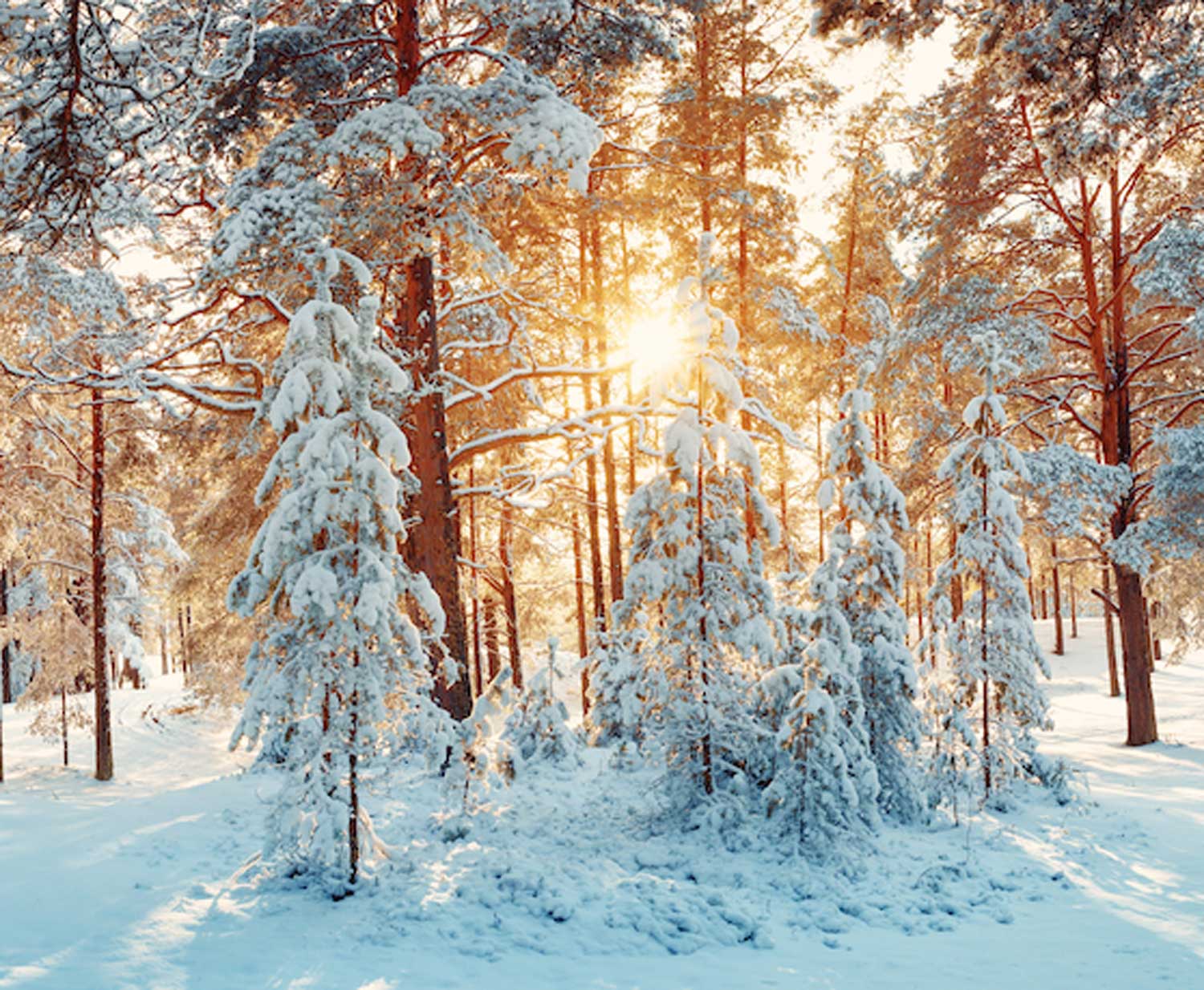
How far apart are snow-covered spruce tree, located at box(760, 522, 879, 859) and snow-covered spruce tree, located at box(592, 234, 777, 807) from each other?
0.36 metres

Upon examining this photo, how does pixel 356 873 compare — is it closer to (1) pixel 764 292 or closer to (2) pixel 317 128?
(2) pixel 317 128

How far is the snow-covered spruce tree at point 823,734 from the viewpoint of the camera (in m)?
7.25

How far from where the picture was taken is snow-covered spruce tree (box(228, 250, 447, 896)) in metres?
5.77

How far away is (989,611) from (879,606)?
1613mm

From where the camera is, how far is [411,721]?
20.2ft

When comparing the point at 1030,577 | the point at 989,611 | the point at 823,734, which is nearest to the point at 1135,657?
the point at 1030,577

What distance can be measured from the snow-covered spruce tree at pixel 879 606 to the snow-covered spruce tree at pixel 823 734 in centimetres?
21

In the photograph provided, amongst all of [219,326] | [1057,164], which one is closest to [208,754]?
[219,326]

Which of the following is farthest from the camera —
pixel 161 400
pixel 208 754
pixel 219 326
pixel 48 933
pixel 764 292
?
pixel 208 754

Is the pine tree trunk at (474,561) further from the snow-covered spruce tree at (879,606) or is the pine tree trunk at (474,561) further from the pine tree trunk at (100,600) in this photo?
the snow-covered spruce tree at (879,606)

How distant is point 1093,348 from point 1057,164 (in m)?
8.76

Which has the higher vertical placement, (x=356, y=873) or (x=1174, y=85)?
(x=1174, y=85)

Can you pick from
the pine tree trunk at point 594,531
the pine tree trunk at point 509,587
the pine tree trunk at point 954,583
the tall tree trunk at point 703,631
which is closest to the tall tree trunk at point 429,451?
the tall tree trunk at point 703,631

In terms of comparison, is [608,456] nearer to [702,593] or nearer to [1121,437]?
[702,593]
